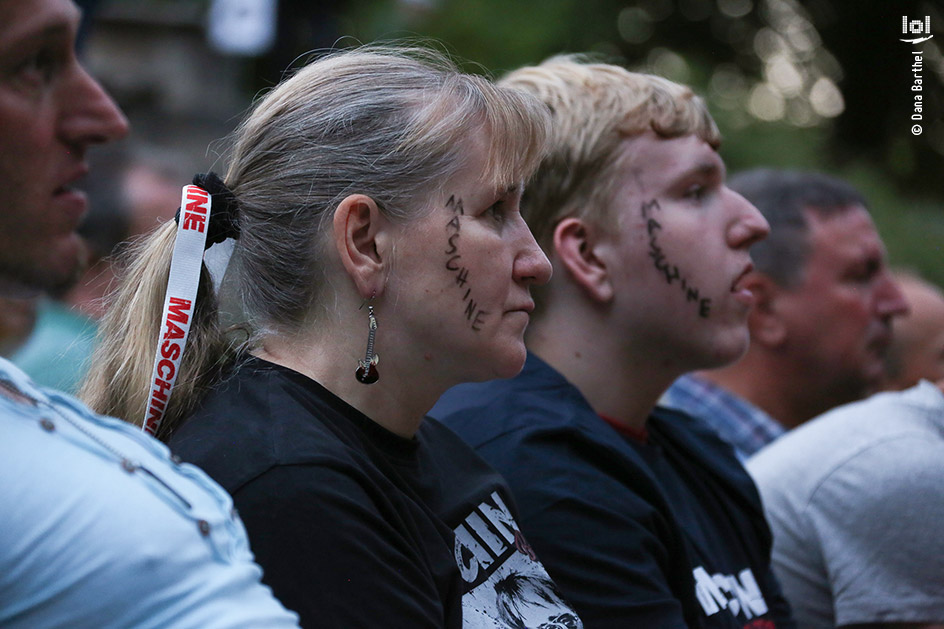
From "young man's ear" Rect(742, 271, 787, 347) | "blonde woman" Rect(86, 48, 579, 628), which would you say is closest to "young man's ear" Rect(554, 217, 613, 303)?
"blonde woman" Rect(86, 48, 579, 628)

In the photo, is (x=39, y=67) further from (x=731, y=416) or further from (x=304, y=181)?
(x=731, y=416)

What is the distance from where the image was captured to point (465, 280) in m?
1.71

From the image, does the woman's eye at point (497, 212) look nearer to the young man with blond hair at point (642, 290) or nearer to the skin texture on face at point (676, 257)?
the young man with blond hair at point (642, 290)

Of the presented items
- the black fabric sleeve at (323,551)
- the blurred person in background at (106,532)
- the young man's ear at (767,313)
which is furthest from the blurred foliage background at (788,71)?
the blurred person in background at (106,532)

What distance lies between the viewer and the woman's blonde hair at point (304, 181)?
66.4 inches

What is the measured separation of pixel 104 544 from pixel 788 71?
8.36 metres

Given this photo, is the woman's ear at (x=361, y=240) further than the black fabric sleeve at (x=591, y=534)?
No

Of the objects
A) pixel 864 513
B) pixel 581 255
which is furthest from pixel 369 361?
pixel 864 513

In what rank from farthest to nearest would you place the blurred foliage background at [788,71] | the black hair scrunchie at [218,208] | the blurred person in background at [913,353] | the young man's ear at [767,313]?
the blurred foliage background at [788,71] → the blurred person in background at [913,353] → the young man's ear at [767,313] → the black hair scrunchie at [218,208]

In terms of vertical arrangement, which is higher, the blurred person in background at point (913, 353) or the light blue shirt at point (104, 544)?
the light blue shirt at point (104, 544)

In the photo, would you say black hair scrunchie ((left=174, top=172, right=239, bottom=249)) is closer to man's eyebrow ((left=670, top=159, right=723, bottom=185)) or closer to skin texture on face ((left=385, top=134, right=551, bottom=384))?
skin texture on face ((left=385, top=134, right=551, bottom=384))

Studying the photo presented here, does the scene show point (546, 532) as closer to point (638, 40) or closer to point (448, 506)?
point (448, 506)

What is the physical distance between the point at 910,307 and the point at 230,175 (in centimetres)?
326

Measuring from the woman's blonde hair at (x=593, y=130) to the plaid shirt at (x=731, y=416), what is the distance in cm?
159
